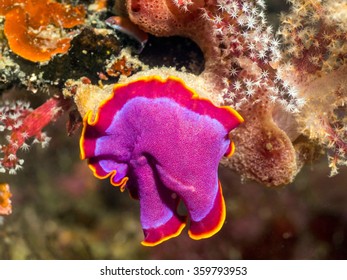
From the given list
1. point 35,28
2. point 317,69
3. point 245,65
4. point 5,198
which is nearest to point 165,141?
point 245,65

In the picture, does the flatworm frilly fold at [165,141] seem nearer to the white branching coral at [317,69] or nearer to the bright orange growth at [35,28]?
the white branching coral at [317,69]

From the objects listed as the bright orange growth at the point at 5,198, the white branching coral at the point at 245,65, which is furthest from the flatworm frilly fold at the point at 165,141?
the bright orange growth at the point at 5,198

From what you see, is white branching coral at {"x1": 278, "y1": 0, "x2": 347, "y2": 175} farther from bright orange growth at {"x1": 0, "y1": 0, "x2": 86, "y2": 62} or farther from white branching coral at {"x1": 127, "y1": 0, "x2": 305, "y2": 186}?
bright orange growth at {"x1": 0, "y1": 0, "x2": 86, "y2": 62}

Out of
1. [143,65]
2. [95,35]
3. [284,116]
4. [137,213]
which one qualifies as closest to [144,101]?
[143,65]

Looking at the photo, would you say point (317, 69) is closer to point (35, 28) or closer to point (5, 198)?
point (35, 28)

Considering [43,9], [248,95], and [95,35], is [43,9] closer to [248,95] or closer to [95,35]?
[95,35]
